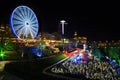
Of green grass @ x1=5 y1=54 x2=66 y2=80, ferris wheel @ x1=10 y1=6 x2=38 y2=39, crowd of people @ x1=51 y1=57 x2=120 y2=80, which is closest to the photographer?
green grass @ x1=5 y1=54 x2=66 y2=80

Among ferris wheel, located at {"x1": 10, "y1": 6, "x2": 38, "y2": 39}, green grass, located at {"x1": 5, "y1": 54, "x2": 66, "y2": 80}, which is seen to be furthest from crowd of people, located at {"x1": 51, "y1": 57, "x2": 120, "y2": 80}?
ferris wheel, located at {"x1": 10, "y1": 6, "x2": 38, "y2": 39}

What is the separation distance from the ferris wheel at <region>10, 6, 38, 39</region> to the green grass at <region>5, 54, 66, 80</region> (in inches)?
599

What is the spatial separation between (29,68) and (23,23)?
80.6ft

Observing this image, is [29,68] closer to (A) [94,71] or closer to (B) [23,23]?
(A) [94,71]

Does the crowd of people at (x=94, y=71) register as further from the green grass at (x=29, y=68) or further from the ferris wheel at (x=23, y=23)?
the ferris wheel at (x=23, y=23)

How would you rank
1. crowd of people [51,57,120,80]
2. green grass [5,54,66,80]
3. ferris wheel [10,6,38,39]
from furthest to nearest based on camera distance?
ferris wheel [10,6,38,39] < crowd of people [51,57,120,80] < green grass [5,54,66,80]

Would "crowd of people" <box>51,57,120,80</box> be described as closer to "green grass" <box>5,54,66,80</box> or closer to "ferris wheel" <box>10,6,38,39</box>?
"green grass" <box>5,54,66,80</box>

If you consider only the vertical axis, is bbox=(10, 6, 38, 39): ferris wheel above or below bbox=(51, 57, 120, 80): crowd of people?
above

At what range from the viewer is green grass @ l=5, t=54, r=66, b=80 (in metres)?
16.2

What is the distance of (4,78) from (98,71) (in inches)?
267

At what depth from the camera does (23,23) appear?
45.4 m

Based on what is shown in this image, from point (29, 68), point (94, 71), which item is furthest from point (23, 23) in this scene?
point (94, 71)

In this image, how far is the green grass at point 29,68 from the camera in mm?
16170

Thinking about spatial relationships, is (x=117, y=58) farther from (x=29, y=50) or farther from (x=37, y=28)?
(x=37, y=28)
